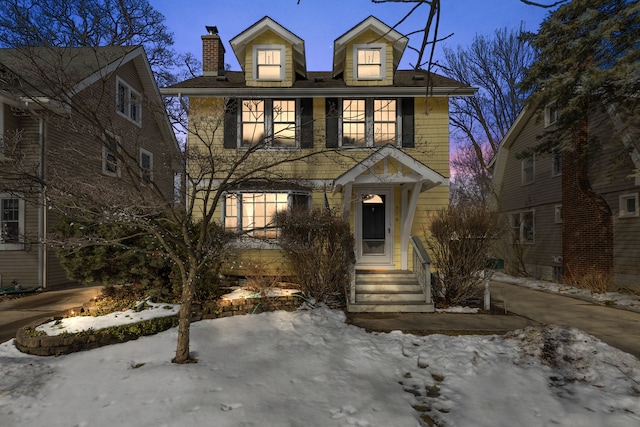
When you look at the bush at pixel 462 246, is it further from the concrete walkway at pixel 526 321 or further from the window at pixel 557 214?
the window at pixel 557 214

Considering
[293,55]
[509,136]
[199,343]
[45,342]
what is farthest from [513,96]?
[45,342]

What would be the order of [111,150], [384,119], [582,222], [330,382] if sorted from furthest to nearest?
[582,222] < [384,119] < [330,382] < [111,150]

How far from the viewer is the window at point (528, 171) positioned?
1555 cm

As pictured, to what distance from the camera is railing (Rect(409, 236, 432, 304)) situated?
7.05 meters

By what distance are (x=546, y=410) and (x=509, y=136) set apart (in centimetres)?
1597

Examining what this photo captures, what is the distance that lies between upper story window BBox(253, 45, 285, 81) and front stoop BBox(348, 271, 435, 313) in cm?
648

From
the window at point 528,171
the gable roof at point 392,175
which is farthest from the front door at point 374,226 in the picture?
the window at point 528,171

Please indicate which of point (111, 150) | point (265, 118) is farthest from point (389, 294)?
point (265, 118)

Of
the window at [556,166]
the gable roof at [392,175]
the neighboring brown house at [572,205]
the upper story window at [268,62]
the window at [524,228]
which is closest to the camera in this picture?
the gable roof at [392,175]

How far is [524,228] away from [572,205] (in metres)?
3.56

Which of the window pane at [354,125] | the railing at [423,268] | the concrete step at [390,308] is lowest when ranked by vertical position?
the concrete step at [390,308]

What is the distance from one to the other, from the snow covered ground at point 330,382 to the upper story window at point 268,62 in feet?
24.8

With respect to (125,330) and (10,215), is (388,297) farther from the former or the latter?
(10,215)

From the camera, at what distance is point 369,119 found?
973cm
